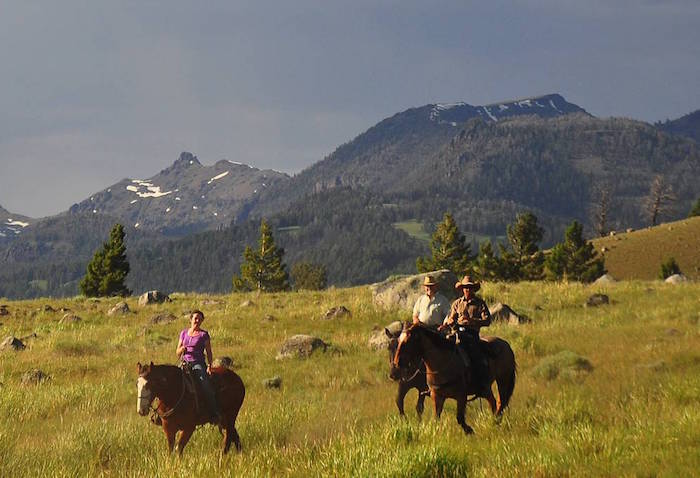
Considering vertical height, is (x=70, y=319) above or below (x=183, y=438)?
below

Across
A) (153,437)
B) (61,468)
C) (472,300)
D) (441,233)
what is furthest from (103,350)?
(441,233)

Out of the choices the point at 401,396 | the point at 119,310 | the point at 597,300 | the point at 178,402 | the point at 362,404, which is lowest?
the point at 597,300

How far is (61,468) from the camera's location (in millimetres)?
7176

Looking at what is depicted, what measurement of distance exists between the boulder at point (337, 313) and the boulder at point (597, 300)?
10302mm

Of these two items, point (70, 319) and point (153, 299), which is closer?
point (70, 319)

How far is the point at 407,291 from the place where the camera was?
1016 inches

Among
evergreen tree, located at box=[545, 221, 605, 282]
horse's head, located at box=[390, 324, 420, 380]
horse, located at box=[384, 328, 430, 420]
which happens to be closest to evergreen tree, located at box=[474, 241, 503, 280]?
evergreen tree, located at box=[545, 221, 605, 282]

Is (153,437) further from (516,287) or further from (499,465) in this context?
(516,287)

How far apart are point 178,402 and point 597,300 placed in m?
20.9

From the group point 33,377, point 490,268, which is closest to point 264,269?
point 490,268

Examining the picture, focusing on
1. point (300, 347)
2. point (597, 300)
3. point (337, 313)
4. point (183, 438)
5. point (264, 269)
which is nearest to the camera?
point (183, 438)

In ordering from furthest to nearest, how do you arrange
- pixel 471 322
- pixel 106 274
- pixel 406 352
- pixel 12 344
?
pixel 106 274 → pixel 12 344 → pixel 471 322 → pixel 406 352

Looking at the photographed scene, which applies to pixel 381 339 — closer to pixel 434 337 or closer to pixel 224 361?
pixel 224 361

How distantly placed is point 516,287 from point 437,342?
2362 centimetres
